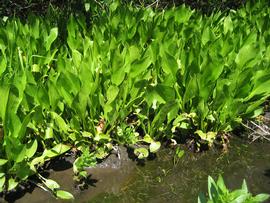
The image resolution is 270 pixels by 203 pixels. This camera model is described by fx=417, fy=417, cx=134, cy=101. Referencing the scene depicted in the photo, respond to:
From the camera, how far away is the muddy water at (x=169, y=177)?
219cm

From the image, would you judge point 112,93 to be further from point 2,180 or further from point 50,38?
point 50,38

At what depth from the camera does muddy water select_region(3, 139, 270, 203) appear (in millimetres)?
2188

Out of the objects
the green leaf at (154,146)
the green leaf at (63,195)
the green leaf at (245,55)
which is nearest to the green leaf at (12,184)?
the green leaf at (63,195)

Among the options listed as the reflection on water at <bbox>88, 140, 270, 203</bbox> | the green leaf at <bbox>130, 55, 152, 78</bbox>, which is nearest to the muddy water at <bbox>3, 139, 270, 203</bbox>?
the reflection on water at <bbox>88, 140, 270, 203</bbox>

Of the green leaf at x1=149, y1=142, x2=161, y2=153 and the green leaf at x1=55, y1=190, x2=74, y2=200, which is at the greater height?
the green leaf at x1=149, y1=142, x2=161, y2=153

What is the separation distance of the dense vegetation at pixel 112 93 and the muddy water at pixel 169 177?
0.09 m

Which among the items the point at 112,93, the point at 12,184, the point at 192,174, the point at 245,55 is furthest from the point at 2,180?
the point at 245,55

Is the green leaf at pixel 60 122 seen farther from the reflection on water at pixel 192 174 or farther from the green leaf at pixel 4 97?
the reflection on water at pixel 192 174

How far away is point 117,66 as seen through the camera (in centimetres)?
254

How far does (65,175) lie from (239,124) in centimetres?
123

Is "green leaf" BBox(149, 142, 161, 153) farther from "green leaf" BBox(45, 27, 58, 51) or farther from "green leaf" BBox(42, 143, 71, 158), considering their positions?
"green leaf" BBox(45, 27, 58, 51)

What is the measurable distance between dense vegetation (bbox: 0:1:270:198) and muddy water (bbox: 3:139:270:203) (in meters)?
0.09

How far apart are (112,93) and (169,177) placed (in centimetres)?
58

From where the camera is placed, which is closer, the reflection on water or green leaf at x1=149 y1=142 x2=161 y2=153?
the reflection on water
